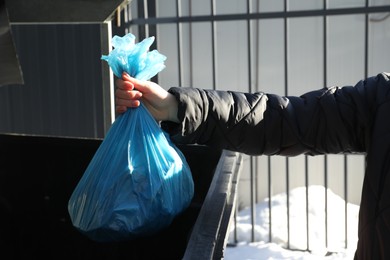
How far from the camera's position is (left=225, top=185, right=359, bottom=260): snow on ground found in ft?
13.8

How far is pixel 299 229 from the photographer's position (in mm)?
4594

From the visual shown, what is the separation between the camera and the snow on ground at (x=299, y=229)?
4.21 m

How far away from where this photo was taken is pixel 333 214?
4586mm

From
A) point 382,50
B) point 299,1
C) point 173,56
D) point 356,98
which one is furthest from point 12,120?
point 356,98

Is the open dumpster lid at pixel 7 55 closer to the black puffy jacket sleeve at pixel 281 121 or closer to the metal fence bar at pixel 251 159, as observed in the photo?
the black puffy jacket sleeve at pixel 281 121

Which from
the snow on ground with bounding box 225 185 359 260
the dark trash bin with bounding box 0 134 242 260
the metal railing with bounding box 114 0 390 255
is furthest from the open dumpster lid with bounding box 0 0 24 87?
the snow on ground with bounding box 225 185 359 260

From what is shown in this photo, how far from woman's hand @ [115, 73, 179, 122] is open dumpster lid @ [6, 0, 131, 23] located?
0.37m

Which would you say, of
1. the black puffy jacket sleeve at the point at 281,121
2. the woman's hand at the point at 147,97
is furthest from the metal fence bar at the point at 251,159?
the woman's hand at the point at 147,97

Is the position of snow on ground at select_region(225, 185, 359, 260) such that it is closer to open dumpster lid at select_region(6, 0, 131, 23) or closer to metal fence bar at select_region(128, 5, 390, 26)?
metal fence bar at select_region(128, 5, 390, 26)

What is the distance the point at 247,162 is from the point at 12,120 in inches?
92.7

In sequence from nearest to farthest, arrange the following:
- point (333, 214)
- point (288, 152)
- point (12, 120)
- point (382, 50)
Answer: point (288, 152) → point (382, 50) → point (333, 214) → point (12, 120)

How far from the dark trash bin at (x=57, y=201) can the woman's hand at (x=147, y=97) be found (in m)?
0.37

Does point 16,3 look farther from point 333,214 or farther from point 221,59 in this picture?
point 333,214

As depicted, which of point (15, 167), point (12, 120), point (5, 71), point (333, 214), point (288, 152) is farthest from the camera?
point (12, 120)
